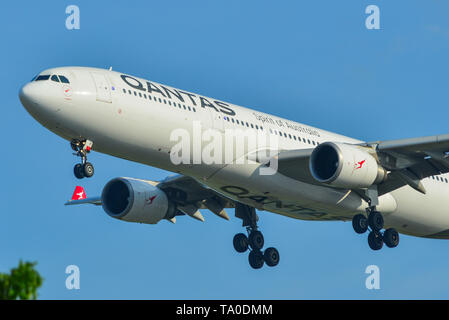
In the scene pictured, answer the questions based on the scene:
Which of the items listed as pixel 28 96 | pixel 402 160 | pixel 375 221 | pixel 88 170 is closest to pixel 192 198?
pixel 375 221

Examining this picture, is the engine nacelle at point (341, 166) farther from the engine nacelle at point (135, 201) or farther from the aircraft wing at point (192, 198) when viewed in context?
the engine nacelle at point (135, 201)

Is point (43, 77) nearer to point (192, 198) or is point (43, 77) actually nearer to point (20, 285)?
point (192, 198)

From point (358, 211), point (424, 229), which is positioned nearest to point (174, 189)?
point (358, 211)

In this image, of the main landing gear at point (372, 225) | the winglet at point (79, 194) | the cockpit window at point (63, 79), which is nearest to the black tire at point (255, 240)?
the main landing gear at point (372, 225)

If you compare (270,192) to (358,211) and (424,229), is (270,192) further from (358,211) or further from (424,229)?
(424,229)

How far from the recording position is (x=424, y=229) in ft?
129

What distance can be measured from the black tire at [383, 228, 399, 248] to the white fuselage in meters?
1.04

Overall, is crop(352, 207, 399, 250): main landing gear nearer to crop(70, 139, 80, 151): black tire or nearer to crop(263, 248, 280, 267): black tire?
crop(263, 248, 280, 267): black tire

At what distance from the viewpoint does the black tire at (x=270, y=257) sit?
38250 mm

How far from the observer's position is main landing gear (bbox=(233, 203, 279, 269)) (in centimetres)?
3828

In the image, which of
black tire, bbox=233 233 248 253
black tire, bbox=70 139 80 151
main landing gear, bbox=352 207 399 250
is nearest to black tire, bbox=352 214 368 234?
main landing gear, bbox=352 207 399 250

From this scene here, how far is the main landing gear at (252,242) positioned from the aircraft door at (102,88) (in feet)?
36.3

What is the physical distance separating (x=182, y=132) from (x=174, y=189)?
834 cm
